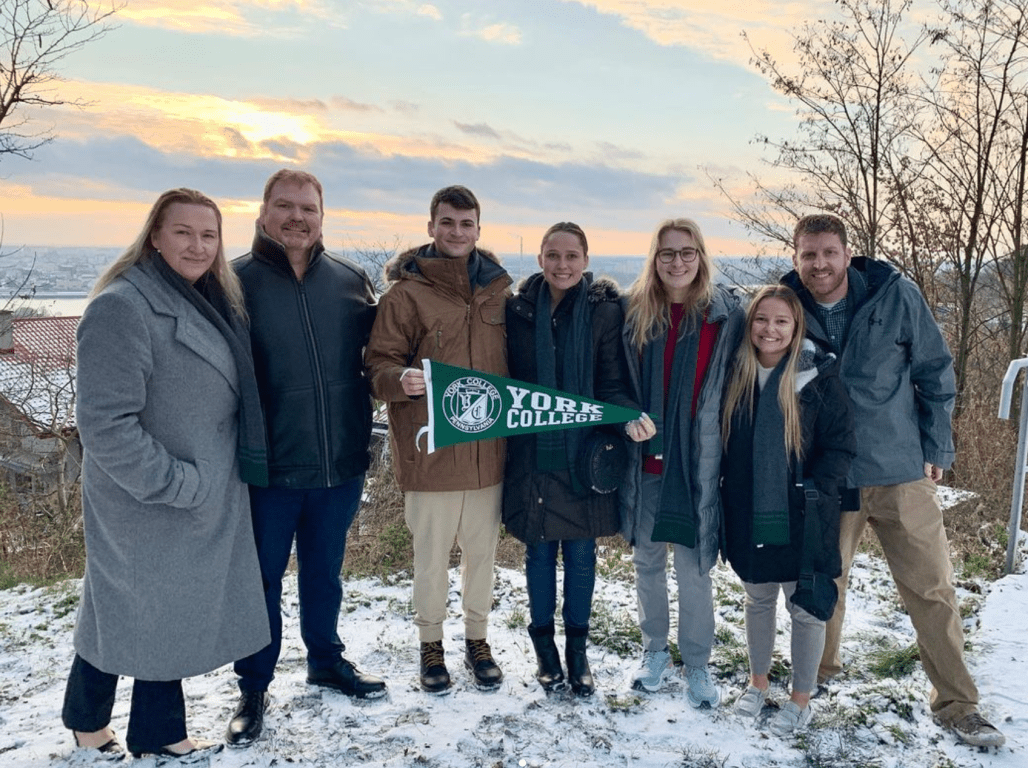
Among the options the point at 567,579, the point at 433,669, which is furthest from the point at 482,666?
the point at 567,579

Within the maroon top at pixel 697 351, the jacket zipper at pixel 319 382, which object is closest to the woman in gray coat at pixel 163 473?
the jacket zipper at pixel 319 382

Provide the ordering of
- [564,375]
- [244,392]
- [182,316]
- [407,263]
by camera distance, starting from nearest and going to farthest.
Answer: [182,316], [244,392], [564,375], [407,263]

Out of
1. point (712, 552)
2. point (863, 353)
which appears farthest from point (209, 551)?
point (863, 353)

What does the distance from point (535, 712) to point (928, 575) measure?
7.15ft

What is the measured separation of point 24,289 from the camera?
29.5 feet

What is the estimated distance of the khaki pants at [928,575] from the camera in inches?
143

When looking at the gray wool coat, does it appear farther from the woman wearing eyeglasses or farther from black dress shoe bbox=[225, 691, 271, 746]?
the woman wearing eyeglasses

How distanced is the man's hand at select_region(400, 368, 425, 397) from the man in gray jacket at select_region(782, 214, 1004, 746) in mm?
1948

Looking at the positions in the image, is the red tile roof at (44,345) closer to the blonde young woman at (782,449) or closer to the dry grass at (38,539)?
the dry grass at (38,539)

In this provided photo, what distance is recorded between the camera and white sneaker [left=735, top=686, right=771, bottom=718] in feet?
12.0

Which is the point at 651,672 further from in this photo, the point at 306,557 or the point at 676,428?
the point at 306,557

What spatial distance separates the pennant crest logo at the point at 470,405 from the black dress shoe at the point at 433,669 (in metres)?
1.38

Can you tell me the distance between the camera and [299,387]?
338 centimetres

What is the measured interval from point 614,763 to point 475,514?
4.53 feet
